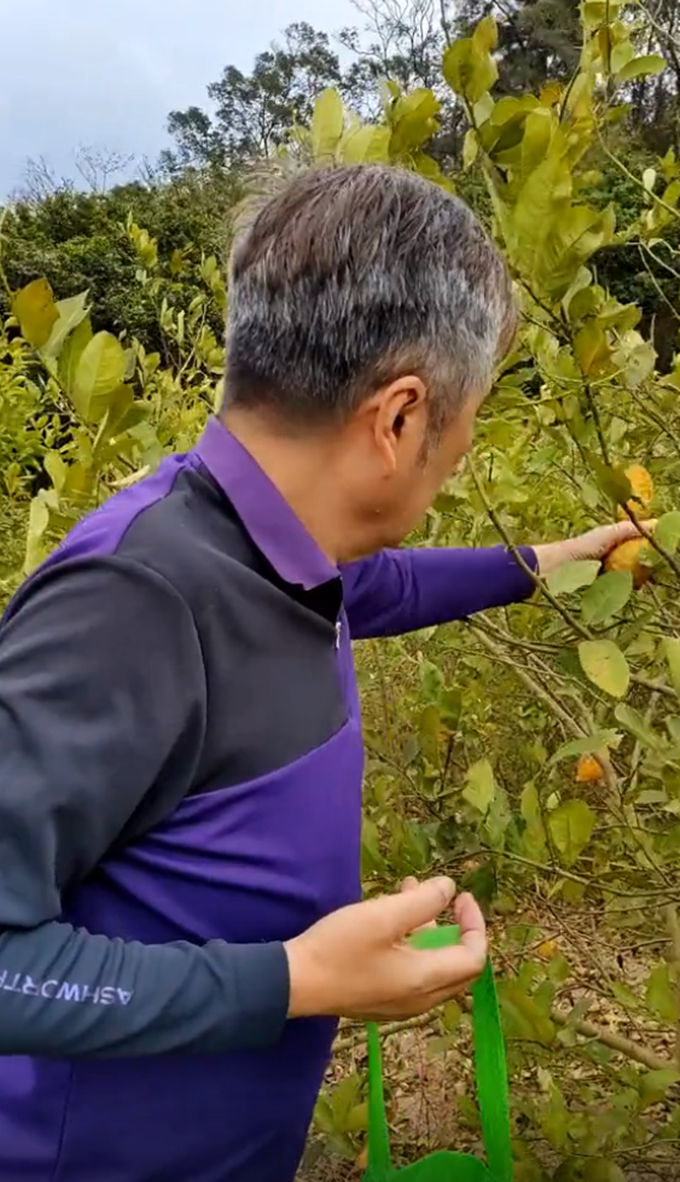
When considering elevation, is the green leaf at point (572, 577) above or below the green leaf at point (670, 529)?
above

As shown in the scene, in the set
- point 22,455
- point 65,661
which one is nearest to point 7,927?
point 65,661

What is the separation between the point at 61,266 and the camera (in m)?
12.9

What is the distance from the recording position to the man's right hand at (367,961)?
0.84m

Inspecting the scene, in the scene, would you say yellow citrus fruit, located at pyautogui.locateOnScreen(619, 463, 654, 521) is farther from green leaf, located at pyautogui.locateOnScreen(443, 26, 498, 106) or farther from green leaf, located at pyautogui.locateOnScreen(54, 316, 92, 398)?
green leaf, located at pyautogui.locateOnScreen(54, 316, 92, 398)

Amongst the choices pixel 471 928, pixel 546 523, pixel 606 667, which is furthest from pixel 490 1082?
pixel 546 523

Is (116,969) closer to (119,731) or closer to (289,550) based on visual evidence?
(119,731)

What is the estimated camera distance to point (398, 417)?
94 centimetres

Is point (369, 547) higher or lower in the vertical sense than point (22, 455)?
higher

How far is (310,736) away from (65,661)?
0.25m

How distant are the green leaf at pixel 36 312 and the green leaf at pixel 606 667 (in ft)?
1.80

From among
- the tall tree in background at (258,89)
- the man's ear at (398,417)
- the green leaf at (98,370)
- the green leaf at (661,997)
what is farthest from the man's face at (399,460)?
the tall tree in background at (258,89)

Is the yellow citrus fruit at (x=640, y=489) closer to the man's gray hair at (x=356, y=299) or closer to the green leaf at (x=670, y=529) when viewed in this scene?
the green leaf at (x=670, y=529)

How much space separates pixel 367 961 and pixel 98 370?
1.83 feet

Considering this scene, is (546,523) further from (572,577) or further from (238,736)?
(238,736)
